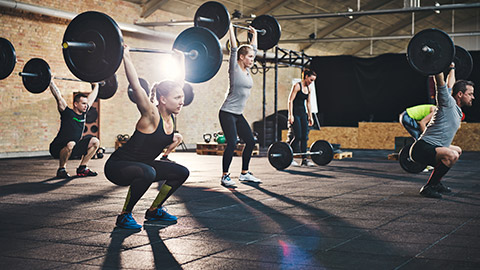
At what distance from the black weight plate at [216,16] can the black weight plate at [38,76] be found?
1.88 meters

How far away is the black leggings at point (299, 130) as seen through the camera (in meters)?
6.86

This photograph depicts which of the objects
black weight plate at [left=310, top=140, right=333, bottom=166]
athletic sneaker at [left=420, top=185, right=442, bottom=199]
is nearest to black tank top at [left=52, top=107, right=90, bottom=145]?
black weight plate at [left=310, top=140, right=333, bottom=166]

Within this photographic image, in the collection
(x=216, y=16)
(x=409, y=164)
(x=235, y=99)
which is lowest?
(x=409, y=164)

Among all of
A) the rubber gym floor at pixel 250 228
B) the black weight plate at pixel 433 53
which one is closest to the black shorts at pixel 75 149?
the rubber gym floor at pixel 250 228

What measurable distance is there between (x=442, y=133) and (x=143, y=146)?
2436 millimetres

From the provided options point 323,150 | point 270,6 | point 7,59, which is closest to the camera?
point 7,59

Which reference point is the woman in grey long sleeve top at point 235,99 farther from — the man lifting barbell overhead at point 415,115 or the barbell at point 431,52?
the man lifting barbell overhead at point 415,115

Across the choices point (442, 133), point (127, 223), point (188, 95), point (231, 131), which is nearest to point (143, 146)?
point (127, 223)

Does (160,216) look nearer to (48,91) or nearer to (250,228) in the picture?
(250,228)

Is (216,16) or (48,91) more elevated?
(216,16)

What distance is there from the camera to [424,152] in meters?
4.18

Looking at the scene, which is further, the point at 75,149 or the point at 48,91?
the point at 48,91

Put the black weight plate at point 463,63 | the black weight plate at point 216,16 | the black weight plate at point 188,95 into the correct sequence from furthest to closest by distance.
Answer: the black weight plate at point 188,95 → the black weight plate at point 463,63 → the black weight plate at point 216,16

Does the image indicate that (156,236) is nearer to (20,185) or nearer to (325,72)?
(20,185)
